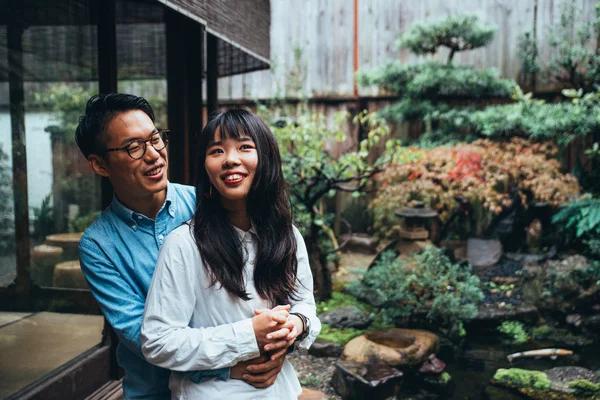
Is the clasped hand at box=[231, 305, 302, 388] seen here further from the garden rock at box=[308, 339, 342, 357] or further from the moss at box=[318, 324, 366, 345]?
the moss at box=[318, 324, 366, 345]

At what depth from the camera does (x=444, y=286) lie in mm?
5164

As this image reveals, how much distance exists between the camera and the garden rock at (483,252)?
6.86 m

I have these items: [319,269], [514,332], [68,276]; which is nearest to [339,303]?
[319,269]

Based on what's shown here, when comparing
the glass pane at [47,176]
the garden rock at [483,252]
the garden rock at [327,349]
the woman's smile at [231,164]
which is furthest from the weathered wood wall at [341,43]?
the woman's smile at [231,164]

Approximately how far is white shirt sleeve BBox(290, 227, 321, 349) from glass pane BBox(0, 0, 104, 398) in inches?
72.7

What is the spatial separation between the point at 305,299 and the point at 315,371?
3.05 m

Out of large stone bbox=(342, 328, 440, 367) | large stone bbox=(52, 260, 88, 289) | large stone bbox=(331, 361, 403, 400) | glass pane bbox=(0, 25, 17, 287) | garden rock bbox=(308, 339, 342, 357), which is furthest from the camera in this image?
garden rock bbox=(308, 339, 342, 357)

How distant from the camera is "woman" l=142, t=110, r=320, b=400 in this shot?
4.55ft

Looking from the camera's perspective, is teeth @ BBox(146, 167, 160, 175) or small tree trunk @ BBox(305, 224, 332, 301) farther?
small tree trunk @ BBox(305, 224, 332, 301)

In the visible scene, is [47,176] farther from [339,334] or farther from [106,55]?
[339,334]

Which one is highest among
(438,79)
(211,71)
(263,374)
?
(438,79)

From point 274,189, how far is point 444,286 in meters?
3.98

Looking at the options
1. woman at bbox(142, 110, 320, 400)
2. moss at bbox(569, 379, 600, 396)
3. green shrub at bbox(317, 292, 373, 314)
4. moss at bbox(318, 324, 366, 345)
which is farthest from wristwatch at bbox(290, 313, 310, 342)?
green shrub at bbox(317, 292, 373, 314)

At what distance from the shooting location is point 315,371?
4445 mm
